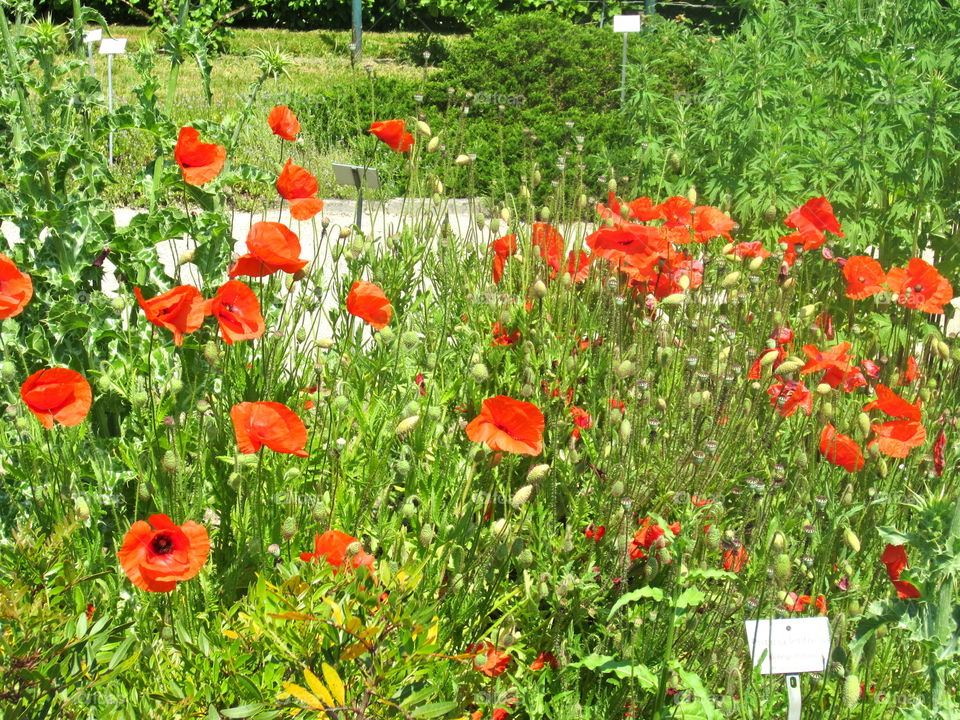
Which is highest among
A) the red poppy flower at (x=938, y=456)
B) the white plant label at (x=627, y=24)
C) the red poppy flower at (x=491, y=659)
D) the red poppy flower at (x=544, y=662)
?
the white plant label at (x=627, y=24)

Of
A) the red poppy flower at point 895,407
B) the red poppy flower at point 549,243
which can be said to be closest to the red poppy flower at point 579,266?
the red poppy flower at point 549,243

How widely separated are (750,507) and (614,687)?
0.60m

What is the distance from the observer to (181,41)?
8.28ft

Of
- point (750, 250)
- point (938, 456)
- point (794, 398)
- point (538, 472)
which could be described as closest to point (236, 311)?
point (538, 472)

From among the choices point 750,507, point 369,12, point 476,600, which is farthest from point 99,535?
point 369,12

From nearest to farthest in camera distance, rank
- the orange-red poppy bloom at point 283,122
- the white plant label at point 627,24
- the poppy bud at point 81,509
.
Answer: the poppy bud at point 81,509 < the orange-red poppy bloom at point 283,122 < the white plant label at point 627,24

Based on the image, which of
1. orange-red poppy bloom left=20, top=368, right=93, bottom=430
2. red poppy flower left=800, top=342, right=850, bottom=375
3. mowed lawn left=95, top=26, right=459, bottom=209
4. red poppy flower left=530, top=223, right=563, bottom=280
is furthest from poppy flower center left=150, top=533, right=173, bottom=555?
mowed lawn left=95, top=26, right=459, bottom=209

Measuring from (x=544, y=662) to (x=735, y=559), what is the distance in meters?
0.44

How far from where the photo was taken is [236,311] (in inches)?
79.9

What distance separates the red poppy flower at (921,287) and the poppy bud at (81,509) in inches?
85.1

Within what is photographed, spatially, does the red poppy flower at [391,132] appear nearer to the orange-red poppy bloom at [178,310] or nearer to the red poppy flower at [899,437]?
the orange-red poppy bloom at [178,310]

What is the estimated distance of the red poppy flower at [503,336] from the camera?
291 cm

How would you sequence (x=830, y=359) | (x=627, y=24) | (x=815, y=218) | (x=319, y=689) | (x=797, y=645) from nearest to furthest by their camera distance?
(x=319, y=689) → (x=797, y=645) → (x=830, y=359) → (x=815, y=218) → (x=627, y=24)

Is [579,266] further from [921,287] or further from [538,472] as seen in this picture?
[538,472]
